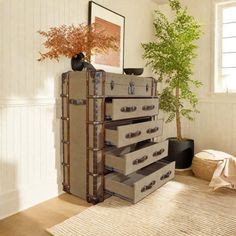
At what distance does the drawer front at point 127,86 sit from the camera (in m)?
2.17

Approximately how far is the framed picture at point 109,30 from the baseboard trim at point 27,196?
124 cm

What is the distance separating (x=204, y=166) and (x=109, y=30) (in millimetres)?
1798

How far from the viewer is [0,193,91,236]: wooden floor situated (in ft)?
5.89

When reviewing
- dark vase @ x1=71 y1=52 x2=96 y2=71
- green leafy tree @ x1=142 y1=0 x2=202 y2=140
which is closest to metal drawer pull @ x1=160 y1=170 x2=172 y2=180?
green leafy tree @ x1=142 y1=0 x2=202 y2=140

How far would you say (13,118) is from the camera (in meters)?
2.02

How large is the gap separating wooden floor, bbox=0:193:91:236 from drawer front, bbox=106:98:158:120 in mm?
791

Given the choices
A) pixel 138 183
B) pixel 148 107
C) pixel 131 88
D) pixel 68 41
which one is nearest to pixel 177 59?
pixel 148 107

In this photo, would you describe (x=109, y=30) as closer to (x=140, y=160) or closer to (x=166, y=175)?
(x=140, y=160)

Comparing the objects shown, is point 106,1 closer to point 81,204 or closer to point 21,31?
point 21,31

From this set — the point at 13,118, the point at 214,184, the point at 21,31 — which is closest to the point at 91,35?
the point at 21,31

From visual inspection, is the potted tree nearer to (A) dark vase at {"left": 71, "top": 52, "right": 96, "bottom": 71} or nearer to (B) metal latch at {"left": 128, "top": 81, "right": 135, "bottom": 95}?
(B) metal latch at {"left": 128, "top": 81, "right": 135, "bottom": 95}

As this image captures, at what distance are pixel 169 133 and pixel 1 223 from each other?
2.58m

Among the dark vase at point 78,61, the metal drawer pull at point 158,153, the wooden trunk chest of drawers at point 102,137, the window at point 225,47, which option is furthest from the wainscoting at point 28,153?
the window at point 225,47

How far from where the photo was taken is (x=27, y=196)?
2148 mm
